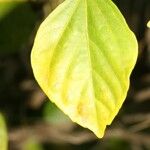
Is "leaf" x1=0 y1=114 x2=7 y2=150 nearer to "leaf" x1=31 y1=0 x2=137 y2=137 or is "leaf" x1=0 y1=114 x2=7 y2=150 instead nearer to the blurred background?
"leaf" x1=31 y1=0 x2=137 y2=137

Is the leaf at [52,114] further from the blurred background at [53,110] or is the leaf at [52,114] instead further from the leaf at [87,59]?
the leaf at [87,59]

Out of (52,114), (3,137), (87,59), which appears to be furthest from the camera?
(52,114)

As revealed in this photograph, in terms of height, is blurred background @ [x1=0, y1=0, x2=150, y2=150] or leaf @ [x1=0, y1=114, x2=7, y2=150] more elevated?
leaf @ [x1=0, y1=114, x2=7, y2=150]

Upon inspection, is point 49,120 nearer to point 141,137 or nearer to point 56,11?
point 141,137

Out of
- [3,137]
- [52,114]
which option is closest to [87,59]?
[3,137]

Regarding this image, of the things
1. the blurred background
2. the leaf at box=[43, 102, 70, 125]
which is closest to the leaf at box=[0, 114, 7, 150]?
the blurred background

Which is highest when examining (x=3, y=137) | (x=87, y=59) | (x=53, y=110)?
(x=87, y=59)

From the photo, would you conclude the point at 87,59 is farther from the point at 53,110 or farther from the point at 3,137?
the point at 53,110

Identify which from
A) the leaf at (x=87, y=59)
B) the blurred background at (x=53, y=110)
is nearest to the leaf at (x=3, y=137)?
the leaf at (x=87, y=59)
